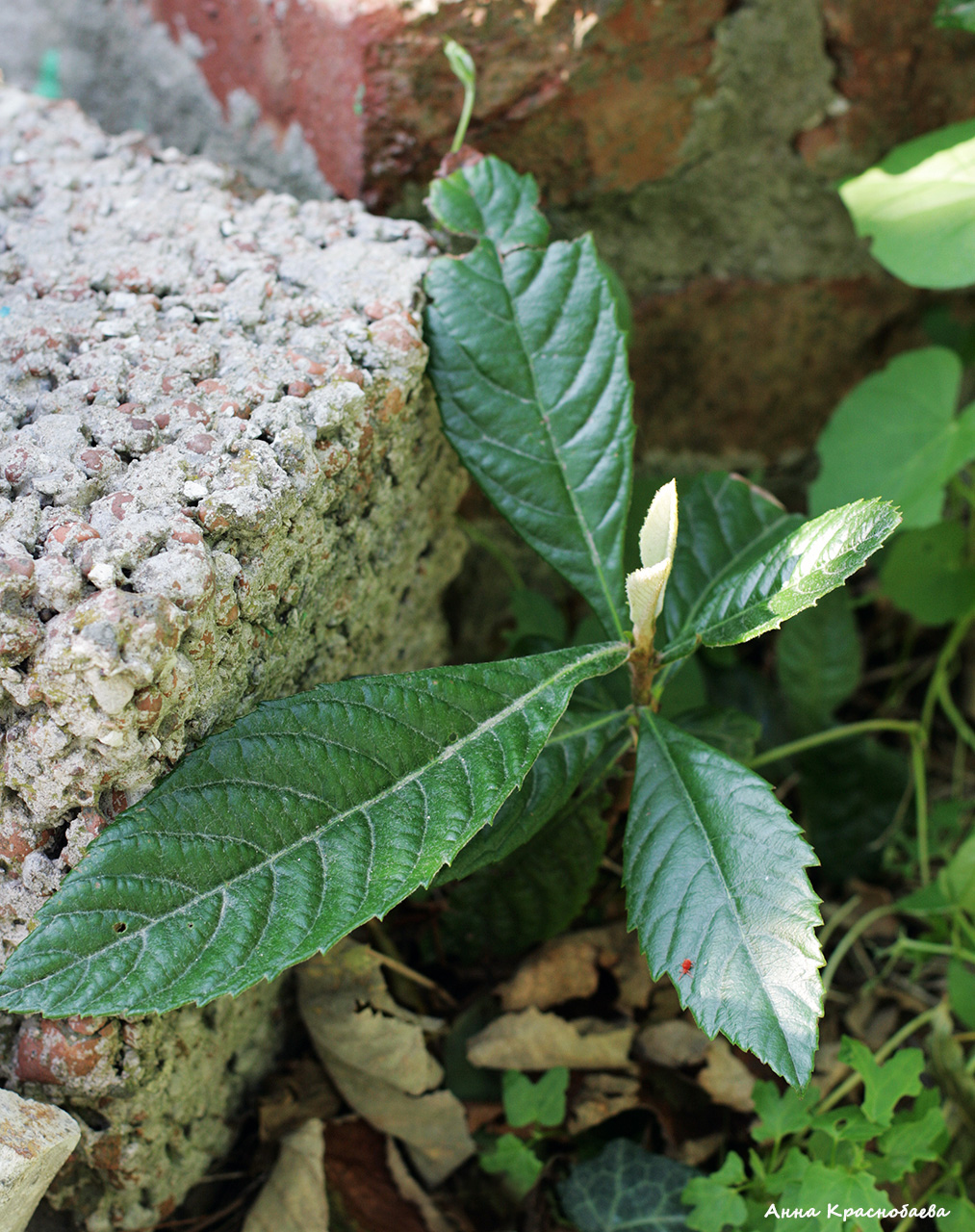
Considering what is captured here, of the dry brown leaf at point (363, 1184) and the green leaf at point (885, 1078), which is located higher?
the green leaf at point (885, 1078)

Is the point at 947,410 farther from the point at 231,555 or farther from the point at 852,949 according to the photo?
the point at 231,555

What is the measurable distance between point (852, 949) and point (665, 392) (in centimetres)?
92

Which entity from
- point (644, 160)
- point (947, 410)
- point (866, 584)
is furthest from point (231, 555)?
point (866, 584)

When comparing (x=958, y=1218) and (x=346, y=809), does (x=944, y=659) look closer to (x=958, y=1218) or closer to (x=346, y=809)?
(x=958, y=1218)

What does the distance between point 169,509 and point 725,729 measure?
0.69 meters

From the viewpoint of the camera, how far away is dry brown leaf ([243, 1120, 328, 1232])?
1006 mm

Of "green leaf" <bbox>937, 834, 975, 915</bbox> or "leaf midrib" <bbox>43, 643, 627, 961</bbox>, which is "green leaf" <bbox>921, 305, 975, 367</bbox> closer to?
"green leaf" <bbox>937, 834, 975, 915</bbox>

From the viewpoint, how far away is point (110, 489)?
0.84m

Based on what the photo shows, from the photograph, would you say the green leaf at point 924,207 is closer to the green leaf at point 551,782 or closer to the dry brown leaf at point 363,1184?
the green leaf at point 551,782

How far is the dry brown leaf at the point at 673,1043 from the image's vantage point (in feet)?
3.80

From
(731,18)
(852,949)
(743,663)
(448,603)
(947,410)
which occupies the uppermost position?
(731,18)

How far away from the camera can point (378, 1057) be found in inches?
42.4

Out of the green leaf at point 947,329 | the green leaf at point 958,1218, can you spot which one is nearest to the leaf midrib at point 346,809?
the green leaf at point 958,1218

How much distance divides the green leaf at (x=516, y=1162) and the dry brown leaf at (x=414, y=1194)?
0.07 m
